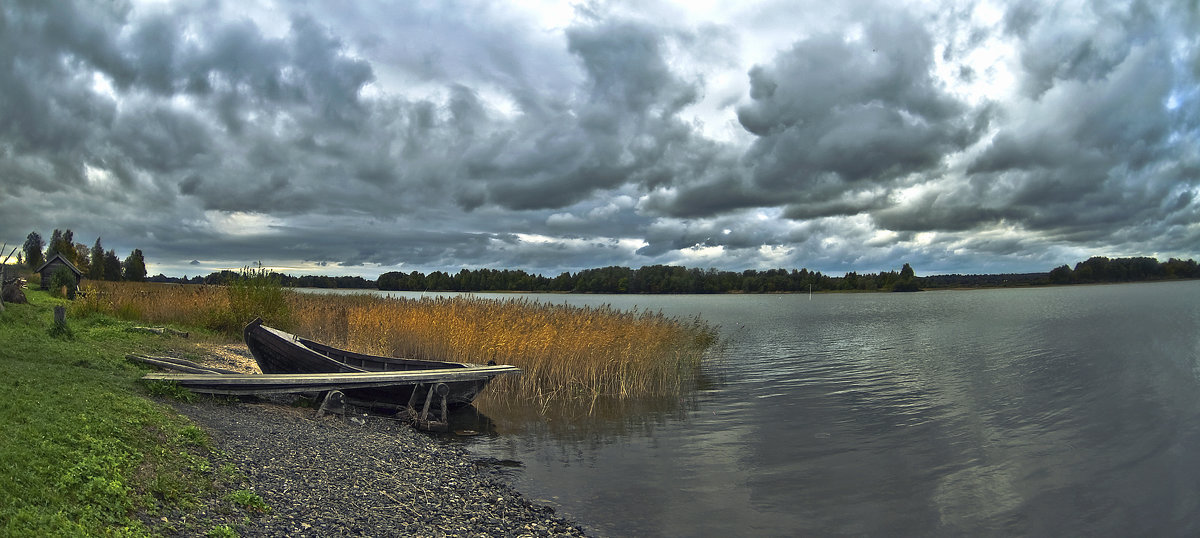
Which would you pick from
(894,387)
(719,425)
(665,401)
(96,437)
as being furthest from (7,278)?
(894,387)

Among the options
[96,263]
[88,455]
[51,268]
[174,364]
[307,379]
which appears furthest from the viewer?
[96,263]

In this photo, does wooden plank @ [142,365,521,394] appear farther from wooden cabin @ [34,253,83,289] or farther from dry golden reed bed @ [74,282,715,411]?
wooden cabin @ [34,253,83,289]

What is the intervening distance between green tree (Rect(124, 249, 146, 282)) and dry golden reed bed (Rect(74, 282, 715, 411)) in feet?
257

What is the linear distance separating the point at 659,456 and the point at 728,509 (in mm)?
2597

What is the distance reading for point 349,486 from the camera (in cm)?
722

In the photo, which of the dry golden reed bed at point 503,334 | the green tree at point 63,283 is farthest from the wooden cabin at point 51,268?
the dry golden reed bed at point 503,334

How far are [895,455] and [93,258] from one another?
123m

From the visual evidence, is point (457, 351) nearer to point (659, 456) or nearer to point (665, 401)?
point (665, 401)

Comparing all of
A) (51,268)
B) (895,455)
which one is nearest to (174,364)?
(895,455)

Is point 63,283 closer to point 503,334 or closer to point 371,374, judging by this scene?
point 503,334

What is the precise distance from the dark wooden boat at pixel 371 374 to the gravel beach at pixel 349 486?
168 centimetres

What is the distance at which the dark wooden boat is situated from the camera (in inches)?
486

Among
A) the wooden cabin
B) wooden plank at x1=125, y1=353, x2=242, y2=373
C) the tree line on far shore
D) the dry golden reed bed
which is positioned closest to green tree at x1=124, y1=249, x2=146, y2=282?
the tree line on far shore

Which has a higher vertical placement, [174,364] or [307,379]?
[174,364]
